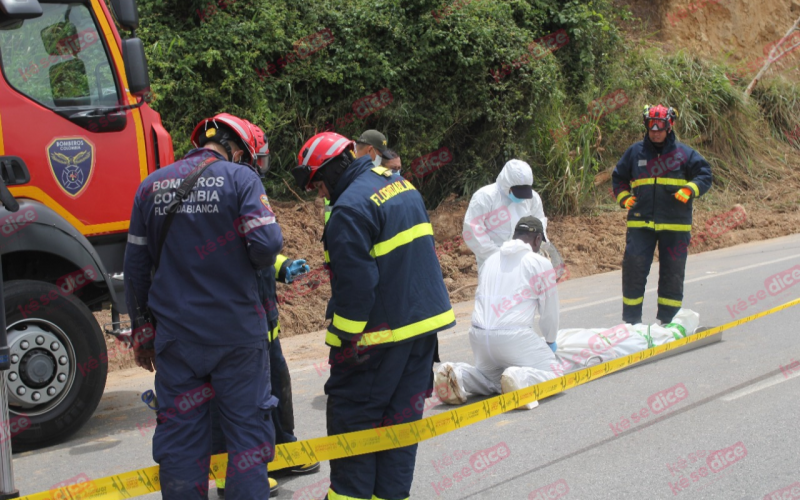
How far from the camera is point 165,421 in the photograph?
3469mm

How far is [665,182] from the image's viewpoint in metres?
A: 7.65

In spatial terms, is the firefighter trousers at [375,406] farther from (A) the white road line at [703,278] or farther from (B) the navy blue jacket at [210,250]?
(A) the white road line at [703,278]

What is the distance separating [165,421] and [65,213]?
2.84 metres

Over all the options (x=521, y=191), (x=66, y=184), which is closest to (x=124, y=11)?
(x=66, y=184)

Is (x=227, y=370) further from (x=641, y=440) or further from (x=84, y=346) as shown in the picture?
(x=641, y=440)

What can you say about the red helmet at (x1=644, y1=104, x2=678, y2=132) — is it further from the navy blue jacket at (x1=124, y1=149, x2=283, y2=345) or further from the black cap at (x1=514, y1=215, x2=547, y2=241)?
the navy blue jacket at (x1=124, y1=149, x2=283, y2=345)

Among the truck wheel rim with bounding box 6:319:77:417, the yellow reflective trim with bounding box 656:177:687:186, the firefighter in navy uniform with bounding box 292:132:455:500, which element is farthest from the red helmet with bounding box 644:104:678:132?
the truck wheel rim with bounding box 6:319:77:417

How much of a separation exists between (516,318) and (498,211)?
1685mm

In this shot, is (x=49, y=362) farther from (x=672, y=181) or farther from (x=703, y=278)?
(x=703, y=278)

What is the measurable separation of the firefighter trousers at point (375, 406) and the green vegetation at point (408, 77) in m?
8.30

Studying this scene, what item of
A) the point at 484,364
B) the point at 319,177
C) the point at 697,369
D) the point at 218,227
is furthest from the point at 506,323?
the point at 218,227

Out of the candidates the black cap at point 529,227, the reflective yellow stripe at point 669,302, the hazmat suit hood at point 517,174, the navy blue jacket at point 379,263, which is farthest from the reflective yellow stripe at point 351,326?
the reflective yellow stripe at point 669,302

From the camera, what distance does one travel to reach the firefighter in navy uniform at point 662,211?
757 cm

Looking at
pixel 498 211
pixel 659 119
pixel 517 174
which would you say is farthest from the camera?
pixel 659 119
